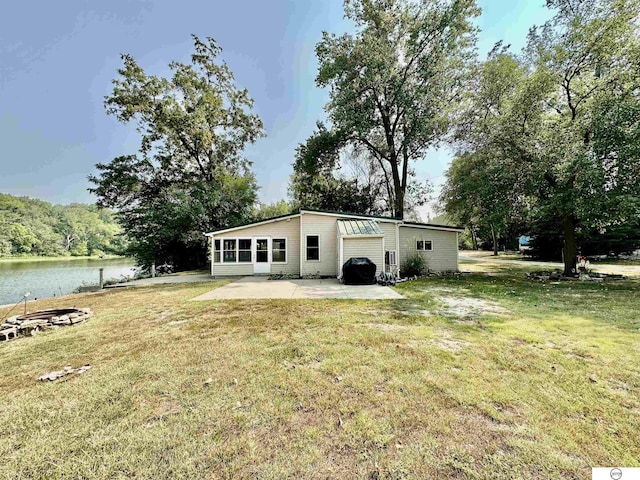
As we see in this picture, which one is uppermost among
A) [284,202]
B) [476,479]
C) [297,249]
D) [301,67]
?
[301,67]

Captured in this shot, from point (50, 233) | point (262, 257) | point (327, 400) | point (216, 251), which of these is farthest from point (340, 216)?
point (50, 233)

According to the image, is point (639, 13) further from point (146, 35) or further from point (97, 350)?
point (146, 35)

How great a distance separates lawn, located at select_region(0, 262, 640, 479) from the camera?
74.7 inches

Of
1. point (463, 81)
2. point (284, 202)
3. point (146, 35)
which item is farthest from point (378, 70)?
point (284, 202)

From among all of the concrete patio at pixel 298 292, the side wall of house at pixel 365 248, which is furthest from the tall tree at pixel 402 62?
the concrete patio at pixel 298 292

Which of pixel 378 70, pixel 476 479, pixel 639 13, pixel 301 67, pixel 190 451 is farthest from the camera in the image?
pixel 301 67

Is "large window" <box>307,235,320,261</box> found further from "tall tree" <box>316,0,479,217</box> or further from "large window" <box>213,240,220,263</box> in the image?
"tall tree" <box>316,0,479,217</box>

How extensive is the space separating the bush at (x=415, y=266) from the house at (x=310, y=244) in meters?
0.43

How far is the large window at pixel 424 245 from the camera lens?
13.3m

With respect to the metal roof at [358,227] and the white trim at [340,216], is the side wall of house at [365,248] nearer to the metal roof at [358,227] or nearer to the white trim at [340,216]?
the metal roof at [358,227]

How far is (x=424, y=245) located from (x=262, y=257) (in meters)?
8.20

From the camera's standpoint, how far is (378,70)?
1460 centimetres

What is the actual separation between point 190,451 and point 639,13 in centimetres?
1750

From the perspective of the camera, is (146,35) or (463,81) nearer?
(463,81)
